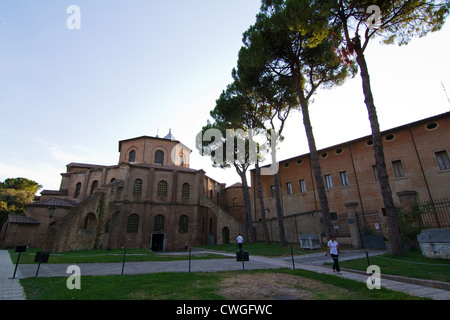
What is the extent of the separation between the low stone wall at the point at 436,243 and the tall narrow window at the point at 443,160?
11909mm

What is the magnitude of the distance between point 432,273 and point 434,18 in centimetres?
1234

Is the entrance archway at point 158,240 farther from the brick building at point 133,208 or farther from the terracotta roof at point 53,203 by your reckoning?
the terracotta roof at point 53,203

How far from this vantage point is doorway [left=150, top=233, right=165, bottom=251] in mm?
25000

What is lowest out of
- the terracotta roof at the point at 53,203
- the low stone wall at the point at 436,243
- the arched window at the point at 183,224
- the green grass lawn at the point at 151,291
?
the green grass lawn at the point at 151,291

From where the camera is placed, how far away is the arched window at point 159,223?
83.3 ft

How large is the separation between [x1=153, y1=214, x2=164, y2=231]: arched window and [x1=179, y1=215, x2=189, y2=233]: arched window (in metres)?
2.16

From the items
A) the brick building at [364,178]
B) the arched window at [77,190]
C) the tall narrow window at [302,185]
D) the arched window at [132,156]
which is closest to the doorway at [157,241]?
the arched window at [132,156]

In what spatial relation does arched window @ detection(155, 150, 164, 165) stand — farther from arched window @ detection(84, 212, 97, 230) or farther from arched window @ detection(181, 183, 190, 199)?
arched window @ detection(84, 212, 97, 230)

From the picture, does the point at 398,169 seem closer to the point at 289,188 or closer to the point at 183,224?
the point at 289,188

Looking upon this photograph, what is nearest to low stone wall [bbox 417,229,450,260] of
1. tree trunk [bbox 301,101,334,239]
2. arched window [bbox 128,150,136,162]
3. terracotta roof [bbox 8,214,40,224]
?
tree trunk [bbox 301,101,334,239]
